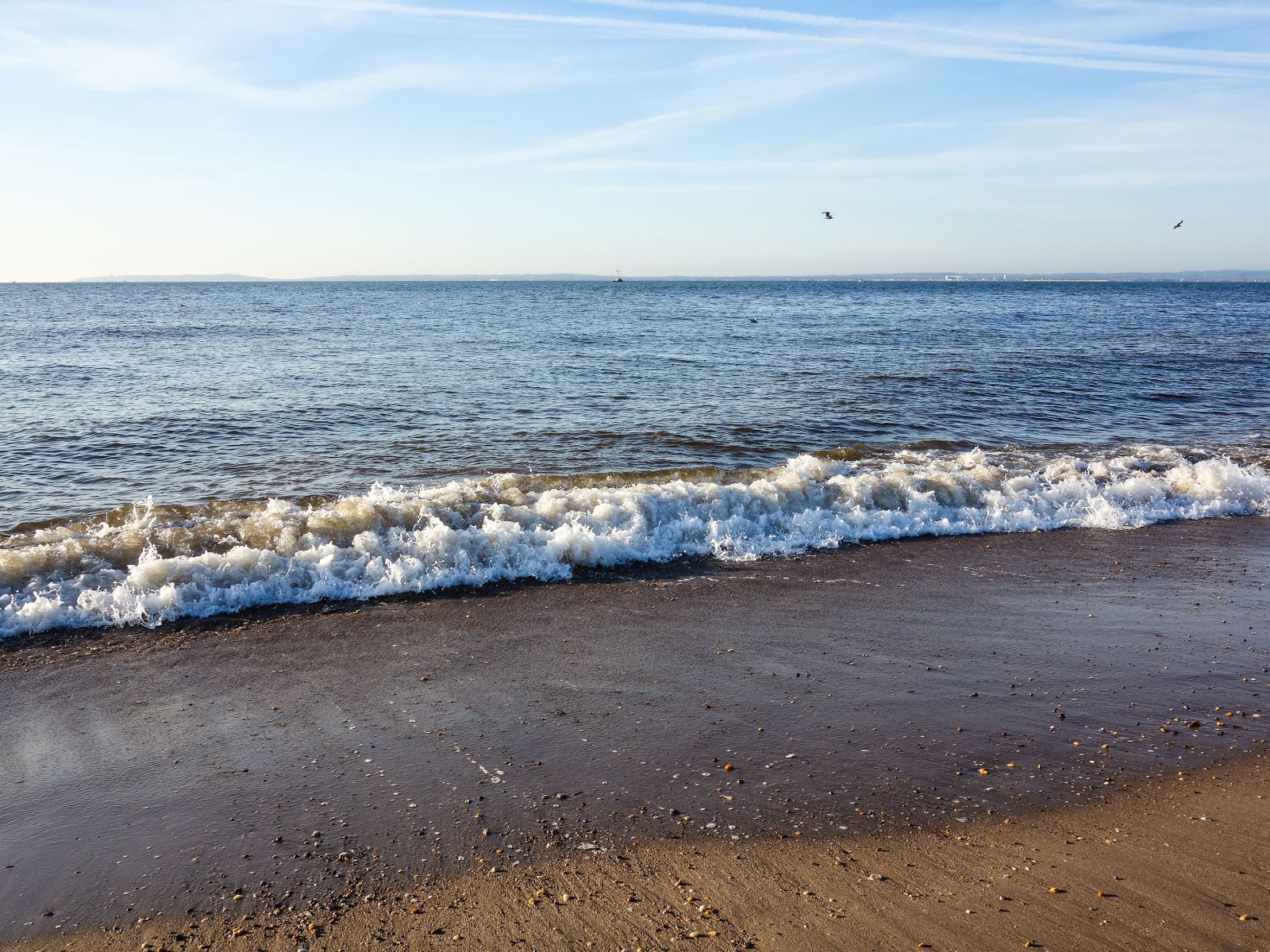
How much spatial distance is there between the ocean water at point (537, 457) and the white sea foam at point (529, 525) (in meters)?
0.04

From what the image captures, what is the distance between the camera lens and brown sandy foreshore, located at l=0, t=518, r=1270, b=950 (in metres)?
4.37

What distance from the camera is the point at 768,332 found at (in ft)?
145

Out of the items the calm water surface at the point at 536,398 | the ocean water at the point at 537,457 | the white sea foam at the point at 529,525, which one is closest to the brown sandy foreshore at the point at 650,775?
the white sea foam at the point at 529,525

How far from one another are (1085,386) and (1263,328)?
111 feet

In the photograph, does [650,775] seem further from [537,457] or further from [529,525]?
[537,457]

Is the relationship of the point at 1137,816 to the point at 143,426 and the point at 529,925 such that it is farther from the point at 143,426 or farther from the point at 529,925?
the point at 143,426

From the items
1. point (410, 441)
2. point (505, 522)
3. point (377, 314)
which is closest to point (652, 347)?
point (410, 441)

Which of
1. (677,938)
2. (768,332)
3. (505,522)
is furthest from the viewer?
(768,332)

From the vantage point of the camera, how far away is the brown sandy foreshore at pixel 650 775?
4.37 meters

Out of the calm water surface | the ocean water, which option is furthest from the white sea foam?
the calm water surface

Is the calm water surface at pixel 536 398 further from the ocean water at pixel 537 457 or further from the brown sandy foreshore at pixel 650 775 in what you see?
the brown sandy foreshore at pixel 650 775

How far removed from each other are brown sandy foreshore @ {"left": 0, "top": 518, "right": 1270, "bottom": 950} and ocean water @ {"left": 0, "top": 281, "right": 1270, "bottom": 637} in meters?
1.25

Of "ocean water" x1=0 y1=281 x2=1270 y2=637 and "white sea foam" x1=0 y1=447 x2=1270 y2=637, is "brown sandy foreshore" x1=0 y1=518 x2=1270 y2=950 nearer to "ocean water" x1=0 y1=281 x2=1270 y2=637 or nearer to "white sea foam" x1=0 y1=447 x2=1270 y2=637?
"white sea foam" x1=0 y1=447 x2=1270 y2=637

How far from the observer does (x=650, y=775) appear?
18.4 feet
